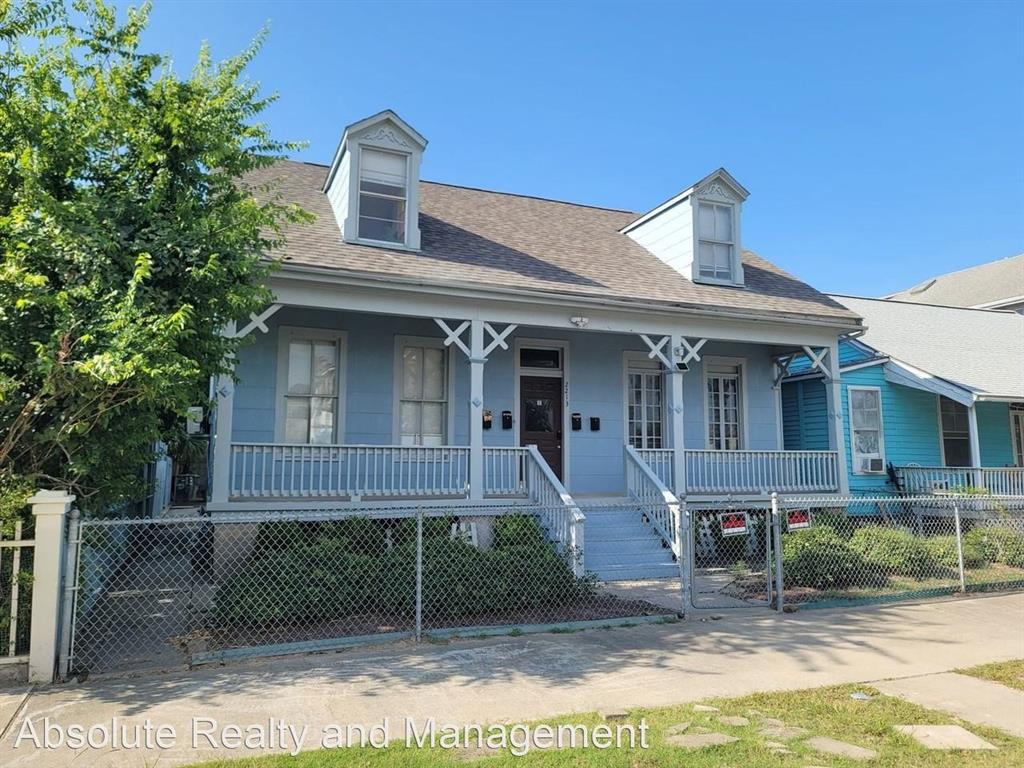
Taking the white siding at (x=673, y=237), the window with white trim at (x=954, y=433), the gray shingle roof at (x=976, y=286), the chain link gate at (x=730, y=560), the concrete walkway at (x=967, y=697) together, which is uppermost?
the gray shingle roof at (x=976, y=286)

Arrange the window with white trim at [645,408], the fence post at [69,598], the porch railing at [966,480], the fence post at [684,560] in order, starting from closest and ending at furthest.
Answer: the fence post at [69,598]
the fence post at [684,560]
the window with white trim at [645,408]
the porch railing at [966,480]

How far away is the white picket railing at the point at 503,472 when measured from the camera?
1021cm

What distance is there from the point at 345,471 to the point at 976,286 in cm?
3057

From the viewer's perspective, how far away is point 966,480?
13.9 metres

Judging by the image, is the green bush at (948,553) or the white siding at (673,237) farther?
the white siding at (673,237)

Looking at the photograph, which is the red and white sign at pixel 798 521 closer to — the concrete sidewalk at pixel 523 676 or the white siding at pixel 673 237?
the concrete sidewalk at pixel 523 676

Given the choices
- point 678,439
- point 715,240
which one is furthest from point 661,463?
point 715,240

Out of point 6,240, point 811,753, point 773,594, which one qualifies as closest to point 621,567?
point 773,594

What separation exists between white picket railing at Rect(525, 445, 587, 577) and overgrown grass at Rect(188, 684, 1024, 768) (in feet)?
11.7

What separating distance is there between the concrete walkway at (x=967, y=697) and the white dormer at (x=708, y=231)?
8594mm

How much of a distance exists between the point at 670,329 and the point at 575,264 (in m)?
2.10

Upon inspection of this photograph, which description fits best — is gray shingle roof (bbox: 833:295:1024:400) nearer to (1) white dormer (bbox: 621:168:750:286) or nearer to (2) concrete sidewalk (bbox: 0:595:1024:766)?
(1) white dormer (bbox: 621:168:750:286)

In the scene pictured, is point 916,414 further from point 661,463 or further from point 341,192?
point 341,192

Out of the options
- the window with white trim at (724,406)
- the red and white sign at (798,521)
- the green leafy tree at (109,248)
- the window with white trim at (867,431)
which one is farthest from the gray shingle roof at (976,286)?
the green leafy tree at (109,248)
